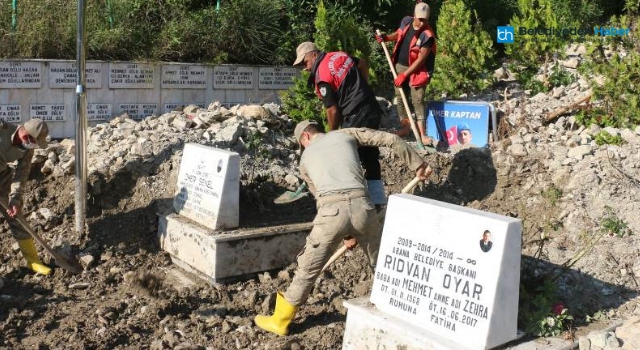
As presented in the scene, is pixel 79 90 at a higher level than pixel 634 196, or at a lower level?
higher

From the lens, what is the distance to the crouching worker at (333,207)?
5.31m

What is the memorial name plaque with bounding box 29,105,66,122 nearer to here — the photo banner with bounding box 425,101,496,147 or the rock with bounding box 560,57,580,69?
the photo banner with bounding box 425,101,496,147

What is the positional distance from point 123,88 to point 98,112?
18.5 inches

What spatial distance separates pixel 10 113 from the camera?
9.09m

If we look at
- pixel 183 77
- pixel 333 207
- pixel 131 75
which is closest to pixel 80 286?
pixel 333 207

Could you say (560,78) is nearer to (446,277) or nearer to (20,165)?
(446,277)

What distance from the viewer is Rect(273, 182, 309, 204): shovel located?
25.5ft

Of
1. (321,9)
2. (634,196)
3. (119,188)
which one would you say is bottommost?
(119,188)

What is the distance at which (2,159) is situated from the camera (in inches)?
273

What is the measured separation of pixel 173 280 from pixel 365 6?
6838mm

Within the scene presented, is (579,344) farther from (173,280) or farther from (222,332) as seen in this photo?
(173,280)

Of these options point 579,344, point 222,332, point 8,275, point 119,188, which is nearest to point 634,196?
point 579,344

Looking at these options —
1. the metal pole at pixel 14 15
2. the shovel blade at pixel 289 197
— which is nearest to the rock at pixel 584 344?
the shovel blade at pixel 289 197

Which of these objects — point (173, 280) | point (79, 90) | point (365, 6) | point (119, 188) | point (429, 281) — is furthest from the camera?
point (365, 6)
